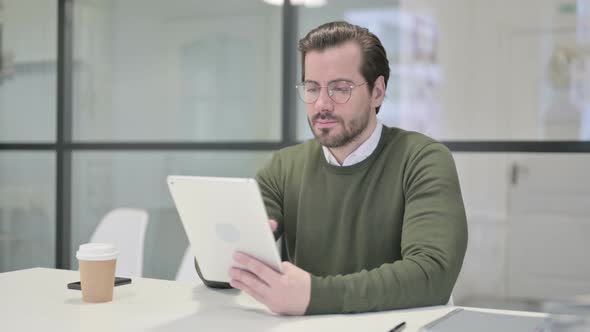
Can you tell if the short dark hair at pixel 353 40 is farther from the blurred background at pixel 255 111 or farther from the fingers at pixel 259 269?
the blurred background at pixel 255 111

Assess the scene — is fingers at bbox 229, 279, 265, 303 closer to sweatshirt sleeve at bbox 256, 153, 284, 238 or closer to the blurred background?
sweatshirt sleeve at bbox 256, 153, 284, 238

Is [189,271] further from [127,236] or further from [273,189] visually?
[127,236]

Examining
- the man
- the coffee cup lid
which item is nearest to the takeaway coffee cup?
the coffee cup lid

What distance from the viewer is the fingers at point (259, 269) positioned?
4.38ft

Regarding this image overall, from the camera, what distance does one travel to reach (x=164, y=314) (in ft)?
4.60

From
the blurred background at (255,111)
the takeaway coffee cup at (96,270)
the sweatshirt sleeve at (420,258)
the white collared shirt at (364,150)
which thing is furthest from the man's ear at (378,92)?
the blurred background at (255,111)

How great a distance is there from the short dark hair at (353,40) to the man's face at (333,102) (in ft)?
0.06

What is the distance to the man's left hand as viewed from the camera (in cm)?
134

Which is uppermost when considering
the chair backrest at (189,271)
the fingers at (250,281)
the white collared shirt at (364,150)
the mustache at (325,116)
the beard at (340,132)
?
the mustache at (325,116)

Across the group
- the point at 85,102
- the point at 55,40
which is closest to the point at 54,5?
the point at 55,40

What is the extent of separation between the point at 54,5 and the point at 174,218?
66.3 inches

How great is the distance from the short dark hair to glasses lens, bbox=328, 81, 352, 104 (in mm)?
80

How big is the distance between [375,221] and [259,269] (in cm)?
59

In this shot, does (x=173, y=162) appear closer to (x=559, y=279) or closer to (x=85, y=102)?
(x=85, y=102)
